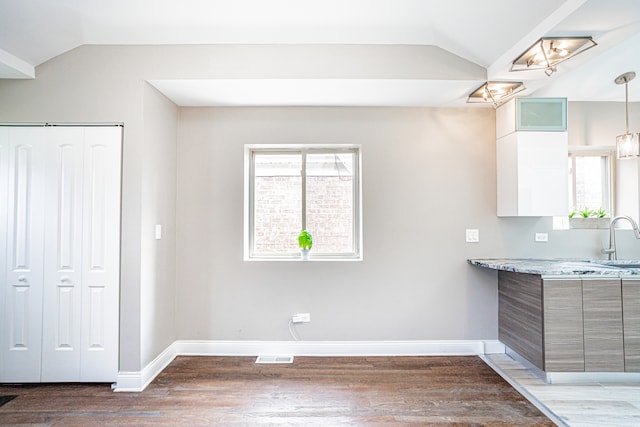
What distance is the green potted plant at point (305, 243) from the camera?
11.6ft

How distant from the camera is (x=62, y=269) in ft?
9.39

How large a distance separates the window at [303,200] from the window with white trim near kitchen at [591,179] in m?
2.19

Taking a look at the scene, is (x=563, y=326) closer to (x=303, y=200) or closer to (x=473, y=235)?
(x=473, y=235)

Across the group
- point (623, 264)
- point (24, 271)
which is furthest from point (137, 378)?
point (623, 264)

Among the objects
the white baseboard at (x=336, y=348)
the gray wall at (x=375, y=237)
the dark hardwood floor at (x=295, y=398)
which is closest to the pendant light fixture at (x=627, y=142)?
the gray wall at (x=375, y=237)

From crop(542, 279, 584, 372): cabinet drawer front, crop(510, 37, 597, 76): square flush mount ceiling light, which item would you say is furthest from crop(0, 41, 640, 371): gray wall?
crop(510, 37, 597, 76): square flush mount ceiling light

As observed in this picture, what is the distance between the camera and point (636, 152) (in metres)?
3.02

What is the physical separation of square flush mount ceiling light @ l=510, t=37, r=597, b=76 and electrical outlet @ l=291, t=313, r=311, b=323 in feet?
8.82

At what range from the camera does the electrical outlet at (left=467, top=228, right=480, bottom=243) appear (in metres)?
3.55

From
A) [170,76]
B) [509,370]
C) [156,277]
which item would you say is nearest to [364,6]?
[170,76]

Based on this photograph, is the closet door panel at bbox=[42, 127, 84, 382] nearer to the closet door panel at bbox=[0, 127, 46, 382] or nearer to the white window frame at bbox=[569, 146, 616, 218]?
the closet door panel at bbox=[0, 127, 46, 382]

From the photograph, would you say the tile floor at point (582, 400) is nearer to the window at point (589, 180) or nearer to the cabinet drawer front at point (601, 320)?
the cabinet drawer front at point (601, 320)

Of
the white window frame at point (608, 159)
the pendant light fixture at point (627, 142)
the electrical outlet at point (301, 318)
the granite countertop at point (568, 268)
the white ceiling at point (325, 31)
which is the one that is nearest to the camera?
the white ceiling at point (325, 31)

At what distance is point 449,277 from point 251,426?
219 cm
